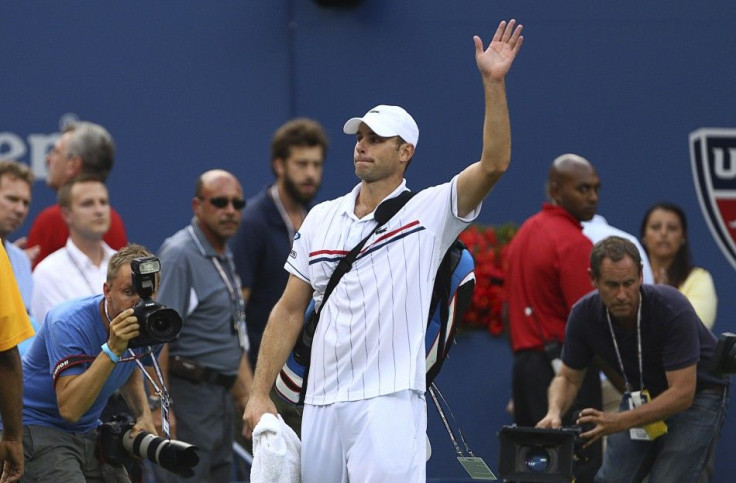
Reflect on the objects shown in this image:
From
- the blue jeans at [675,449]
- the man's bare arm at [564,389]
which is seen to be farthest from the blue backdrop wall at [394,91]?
the blue jeans at [675,449]

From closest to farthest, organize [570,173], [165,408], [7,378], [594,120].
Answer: [7,378], [165,408], [570,173], [594,120]

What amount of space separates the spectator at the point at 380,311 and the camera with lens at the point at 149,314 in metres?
0.37

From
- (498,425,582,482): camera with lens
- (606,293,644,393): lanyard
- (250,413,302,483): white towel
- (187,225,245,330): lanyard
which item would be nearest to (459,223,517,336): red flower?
(187,225,245,330): lanyard

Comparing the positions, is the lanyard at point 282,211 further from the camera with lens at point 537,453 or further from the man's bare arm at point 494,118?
the man's bare arm at point 494,118

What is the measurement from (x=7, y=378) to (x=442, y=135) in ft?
17.1

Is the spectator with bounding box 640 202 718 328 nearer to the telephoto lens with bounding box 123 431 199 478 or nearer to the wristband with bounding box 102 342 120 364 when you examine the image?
the telephoto lens with bounding box 123 431 199 478

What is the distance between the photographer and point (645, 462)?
6.92 m

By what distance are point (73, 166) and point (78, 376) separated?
3.02 metres

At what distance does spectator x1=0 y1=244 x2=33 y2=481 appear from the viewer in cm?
536

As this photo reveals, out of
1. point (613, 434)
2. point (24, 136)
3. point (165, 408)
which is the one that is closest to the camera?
point (165, 408)

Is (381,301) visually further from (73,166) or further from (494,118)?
(73,166)

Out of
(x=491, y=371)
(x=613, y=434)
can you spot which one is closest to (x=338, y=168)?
(x=491, y=371)

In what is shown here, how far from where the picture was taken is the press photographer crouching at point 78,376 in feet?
19.1

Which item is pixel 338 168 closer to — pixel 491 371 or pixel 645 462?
pixel 491 371
